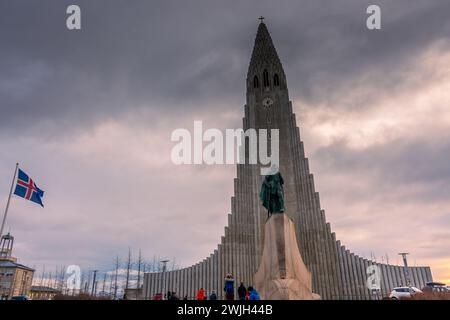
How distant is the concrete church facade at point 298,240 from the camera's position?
24.2 meters

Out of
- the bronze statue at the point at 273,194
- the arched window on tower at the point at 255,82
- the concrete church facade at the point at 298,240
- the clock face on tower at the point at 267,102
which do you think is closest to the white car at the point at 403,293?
the concrete church facade at the point at 298,240

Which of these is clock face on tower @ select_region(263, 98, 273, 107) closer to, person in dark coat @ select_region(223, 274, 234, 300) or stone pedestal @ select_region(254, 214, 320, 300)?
stone pedestal @ select_region(254, 214, 320, 300)

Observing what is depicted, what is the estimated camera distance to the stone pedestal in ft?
34.7

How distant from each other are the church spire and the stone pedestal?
22751 mm

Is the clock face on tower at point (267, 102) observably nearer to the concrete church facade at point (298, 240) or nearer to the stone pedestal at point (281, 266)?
the concrete church facade at point (298, 240)

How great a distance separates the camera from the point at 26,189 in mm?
13570

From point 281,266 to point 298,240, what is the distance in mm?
14928

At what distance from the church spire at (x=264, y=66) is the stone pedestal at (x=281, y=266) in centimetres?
2275

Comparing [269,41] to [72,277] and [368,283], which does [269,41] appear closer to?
[368,283]
